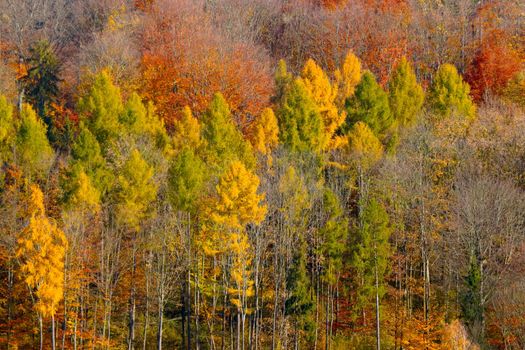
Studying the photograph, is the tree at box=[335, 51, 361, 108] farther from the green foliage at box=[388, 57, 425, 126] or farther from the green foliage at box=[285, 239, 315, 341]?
the green foliage at box=[285, 239, 315, 341]

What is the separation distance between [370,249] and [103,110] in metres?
21.1

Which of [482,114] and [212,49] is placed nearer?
[482,114]

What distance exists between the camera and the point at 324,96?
5366 centimetres

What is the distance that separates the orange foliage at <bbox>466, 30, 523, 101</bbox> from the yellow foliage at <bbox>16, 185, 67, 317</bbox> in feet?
119

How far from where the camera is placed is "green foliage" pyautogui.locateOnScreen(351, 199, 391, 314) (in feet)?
124

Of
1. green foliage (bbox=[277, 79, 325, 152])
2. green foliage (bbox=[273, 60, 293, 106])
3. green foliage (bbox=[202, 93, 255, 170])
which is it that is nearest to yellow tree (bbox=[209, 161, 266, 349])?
green foliage (bbox=[202, 93, 255, 170])

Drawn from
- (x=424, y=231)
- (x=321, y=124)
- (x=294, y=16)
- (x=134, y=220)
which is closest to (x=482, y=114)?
(x=321, y=124)

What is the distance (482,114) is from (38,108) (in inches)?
1524

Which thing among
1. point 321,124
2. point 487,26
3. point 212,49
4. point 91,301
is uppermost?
point 487,26

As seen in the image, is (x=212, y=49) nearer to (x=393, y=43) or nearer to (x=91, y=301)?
(x=393, y=43)

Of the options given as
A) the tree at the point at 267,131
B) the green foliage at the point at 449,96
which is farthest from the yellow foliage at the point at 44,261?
the green foliage at the point at 449,96

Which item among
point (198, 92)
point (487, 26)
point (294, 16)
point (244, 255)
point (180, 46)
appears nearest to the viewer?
point (244, 255)

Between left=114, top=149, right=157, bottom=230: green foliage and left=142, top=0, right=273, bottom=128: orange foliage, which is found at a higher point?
left=142, top=0, right=273, bottom=128: orange foliage

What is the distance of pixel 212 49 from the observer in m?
63.1
